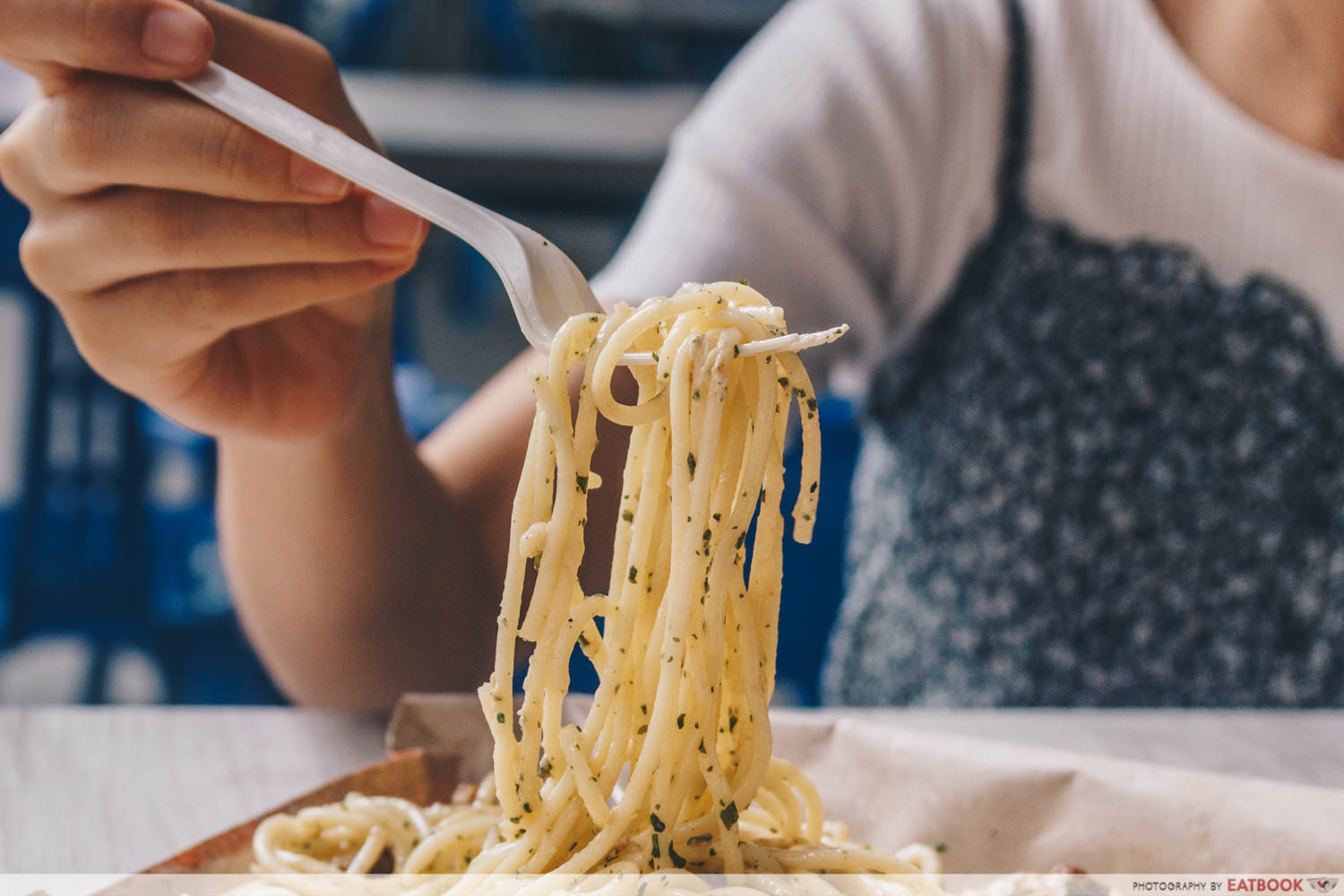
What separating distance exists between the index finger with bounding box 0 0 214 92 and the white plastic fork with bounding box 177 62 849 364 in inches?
2.2

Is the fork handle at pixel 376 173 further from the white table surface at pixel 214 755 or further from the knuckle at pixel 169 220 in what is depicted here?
the white table surface at pixel 214 755

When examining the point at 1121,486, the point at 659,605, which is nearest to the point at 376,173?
the point at 659,605

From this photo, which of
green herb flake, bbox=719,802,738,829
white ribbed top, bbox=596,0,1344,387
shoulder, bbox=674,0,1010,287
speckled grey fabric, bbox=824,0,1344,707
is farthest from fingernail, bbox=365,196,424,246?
speckled grey fabric, bbox=824,0,1344,707

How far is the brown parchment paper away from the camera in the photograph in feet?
2.37

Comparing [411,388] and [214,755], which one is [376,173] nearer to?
[214,755]

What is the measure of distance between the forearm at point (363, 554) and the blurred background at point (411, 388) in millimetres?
675

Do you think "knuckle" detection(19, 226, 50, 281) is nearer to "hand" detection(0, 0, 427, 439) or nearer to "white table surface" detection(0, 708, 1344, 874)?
"hand" detection(0, 0, 427, 439)

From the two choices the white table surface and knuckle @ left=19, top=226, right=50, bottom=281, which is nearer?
knuckle @ left=19, top=226, right=50, bottom=281

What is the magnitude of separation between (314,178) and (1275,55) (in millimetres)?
1040

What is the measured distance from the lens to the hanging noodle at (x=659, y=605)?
0.54 metres

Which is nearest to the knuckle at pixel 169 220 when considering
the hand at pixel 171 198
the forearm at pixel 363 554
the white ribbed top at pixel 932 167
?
the hand at pixel 171 198

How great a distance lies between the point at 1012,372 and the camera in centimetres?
117

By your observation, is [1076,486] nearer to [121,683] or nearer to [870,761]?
[870,761]

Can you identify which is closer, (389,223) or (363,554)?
(389,223)
